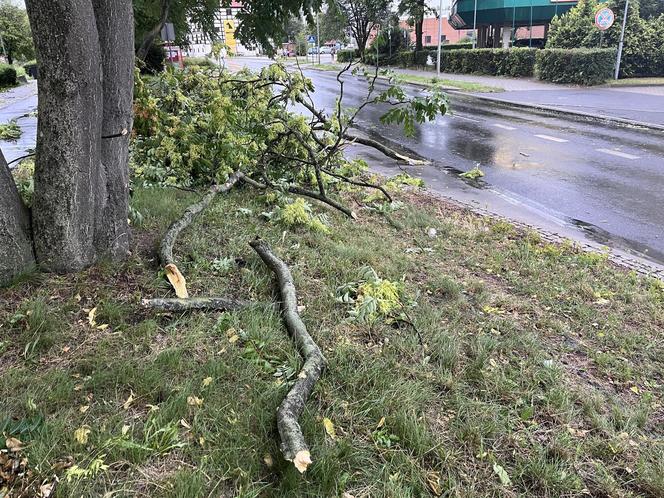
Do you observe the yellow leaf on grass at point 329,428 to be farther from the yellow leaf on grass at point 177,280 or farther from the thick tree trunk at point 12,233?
the thick tree trunk at point 12,233

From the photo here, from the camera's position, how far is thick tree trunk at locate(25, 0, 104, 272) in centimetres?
305

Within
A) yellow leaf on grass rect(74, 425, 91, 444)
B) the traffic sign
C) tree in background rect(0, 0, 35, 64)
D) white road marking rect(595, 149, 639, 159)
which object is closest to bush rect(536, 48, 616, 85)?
the traffic sign

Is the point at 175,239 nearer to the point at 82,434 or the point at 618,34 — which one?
the point at 82,434

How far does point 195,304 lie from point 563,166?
905 cm

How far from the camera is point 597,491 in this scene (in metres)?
2.35

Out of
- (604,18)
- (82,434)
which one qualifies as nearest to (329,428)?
(82,434)

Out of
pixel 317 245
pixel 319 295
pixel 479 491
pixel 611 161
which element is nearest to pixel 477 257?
pixel 317 245

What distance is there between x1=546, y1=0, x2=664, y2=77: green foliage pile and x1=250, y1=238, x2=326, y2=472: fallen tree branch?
1058 inches

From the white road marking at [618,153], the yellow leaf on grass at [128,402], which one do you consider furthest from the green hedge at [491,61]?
the yellow leaf on grass at [128,402]

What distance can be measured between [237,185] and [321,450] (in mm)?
4515

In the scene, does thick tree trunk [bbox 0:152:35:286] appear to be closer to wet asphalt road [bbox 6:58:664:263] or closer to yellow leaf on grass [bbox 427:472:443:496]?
yellow leaf on grass [bbox 427:472:443:496]

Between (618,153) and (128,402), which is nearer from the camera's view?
(128,402)

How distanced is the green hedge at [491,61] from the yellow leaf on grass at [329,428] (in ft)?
96.8

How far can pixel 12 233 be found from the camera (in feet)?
10.7
